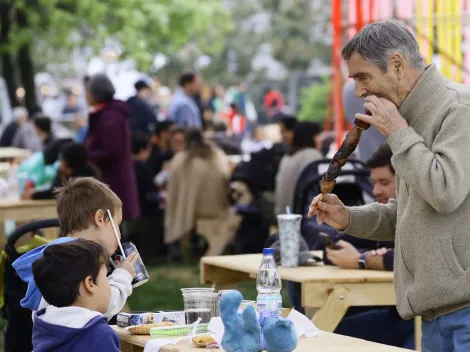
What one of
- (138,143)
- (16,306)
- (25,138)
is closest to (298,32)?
(25,138)

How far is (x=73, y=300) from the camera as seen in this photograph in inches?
140

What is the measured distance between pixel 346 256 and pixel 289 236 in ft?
1.09

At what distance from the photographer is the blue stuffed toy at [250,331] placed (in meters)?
3.16

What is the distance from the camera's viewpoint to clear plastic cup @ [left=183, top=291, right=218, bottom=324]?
3.92m

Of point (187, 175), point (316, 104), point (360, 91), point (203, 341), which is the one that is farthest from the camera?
point (316, 104)

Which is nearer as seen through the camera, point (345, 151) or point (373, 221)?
point (345, 151)

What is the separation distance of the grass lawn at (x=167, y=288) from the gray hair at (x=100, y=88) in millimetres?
1864

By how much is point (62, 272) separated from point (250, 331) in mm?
725

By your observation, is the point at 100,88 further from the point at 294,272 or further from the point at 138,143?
the point at 294,272

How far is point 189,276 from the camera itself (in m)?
10.8

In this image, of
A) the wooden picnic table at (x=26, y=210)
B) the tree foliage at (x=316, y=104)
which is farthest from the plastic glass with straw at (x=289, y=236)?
the tree foliage at (x=316, y=104)

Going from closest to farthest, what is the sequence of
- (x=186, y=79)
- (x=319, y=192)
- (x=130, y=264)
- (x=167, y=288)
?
(x=130, y=264) < (x=319, y=192) < (x=167, y=288) < (x=186, y=79)

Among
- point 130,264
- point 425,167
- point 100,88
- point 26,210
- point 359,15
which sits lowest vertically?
point 26,210

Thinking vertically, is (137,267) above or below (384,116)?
below
